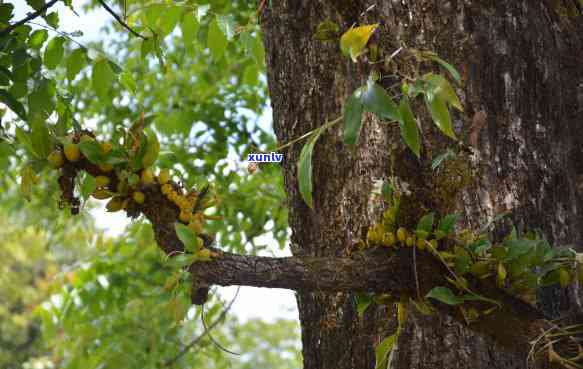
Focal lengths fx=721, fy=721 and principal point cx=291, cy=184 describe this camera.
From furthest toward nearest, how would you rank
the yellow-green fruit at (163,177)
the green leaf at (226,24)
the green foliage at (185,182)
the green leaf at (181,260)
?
1. the green foliage at (185,182)
2. the green leaf at (226,24)
3. the yellow-green fruit at (163,177)
4. the green leaf at (181,260)

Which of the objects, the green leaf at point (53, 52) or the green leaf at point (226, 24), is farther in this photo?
the green leaf at point (226, 24)

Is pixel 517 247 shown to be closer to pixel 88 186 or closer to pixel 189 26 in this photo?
pixel 88 186

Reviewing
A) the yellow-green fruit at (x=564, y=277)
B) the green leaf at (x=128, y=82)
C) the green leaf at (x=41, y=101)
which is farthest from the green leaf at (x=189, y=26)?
the yellow-green fruit at (x=564, y=277)

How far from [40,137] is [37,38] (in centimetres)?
58

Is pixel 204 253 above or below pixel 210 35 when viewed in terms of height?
below

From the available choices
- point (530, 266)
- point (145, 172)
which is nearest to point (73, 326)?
point (145, 172)

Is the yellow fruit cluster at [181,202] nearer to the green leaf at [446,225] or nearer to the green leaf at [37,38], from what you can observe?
the green leaf at [446,225]

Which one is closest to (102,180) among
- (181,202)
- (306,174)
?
(181,202)

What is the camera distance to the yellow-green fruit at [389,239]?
1.27m

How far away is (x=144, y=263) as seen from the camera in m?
3.87

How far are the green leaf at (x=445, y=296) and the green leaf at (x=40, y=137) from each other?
672 mm

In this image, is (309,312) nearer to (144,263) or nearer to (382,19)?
(382,19)

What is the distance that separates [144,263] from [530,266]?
292cm

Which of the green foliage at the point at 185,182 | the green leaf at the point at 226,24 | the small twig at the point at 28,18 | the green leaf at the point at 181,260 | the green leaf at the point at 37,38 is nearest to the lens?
the green leaf at the point at 181,260
